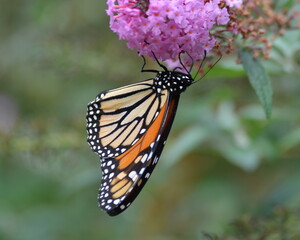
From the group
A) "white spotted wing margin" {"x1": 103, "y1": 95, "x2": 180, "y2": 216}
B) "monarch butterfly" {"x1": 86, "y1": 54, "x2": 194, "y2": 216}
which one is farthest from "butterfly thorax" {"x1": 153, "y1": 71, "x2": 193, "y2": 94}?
"white spotted wing margin" {"x1": 103, "y1": 95, "x2": 180, "y2": 216}

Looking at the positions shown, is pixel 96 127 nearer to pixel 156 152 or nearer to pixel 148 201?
pixel 156 152

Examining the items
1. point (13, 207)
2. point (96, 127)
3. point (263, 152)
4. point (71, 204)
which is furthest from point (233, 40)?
point (13, 207)

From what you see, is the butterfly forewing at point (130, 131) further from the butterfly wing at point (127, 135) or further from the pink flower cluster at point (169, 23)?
the pink flower cluster at point (169, 23)

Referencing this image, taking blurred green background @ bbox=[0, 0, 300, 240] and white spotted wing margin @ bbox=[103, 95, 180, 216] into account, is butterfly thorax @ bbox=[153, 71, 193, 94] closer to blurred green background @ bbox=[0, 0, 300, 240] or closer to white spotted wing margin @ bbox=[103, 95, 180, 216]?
white spotted wing margin @ bbox=[103, 95, 180, 216]

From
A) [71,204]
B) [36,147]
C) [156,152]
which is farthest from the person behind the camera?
[71,204]

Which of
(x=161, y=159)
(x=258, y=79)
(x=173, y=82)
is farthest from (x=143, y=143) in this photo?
(x=161, y=159)

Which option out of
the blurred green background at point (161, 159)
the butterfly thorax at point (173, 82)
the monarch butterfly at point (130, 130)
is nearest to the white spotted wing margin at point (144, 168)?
the monarch butterfly at point (130, 130)
